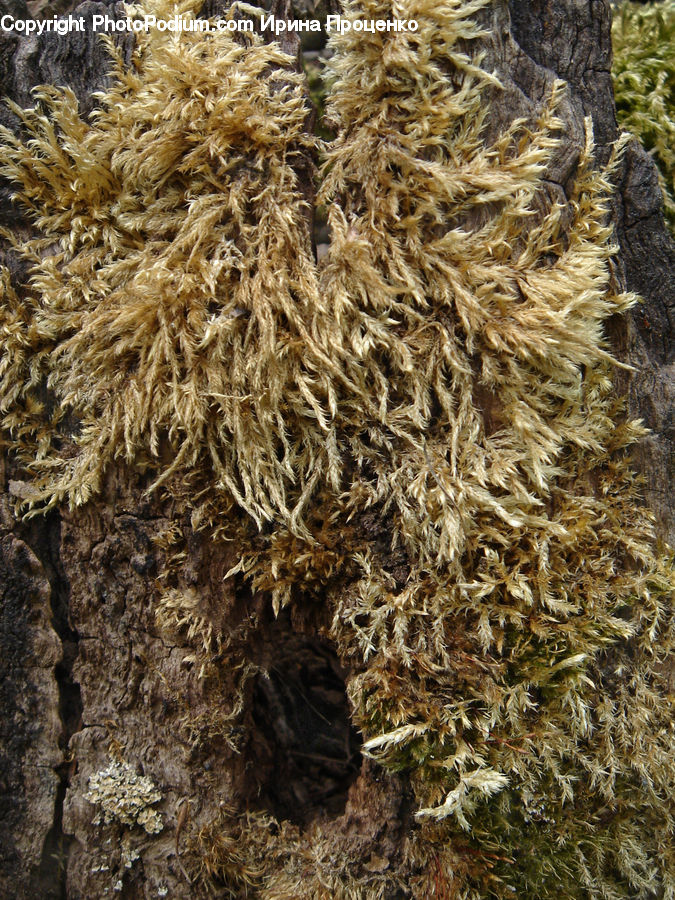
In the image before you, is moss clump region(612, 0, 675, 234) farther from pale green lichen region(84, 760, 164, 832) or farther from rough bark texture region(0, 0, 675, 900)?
pale green lichen region(84, 760, 164, 832)

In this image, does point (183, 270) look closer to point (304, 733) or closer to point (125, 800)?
point (125, 800)

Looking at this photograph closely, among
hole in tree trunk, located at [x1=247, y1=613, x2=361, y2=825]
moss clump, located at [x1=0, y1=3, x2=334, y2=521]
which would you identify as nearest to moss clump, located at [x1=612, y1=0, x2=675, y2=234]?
moss clump, located at [x1=0, y1=3, x2=334, y2=521]

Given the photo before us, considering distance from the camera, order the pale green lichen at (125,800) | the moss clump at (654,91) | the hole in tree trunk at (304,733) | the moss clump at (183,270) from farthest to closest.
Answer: the moss clump at (654,91) < the hole in tree trunk at (304,733) < the pale green lichen at (125,800) < the moss clump at (183,270)

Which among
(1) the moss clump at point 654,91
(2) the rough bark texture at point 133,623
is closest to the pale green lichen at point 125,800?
(2) the rough bark texture at point 133,623

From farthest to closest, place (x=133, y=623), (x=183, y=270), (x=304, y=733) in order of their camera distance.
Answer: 1. (x=304, y=733)
2. (x=133, y=623)
3. (x=183, y=270)

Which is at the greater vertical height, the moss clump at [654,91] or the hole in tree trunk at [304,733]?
the moss clump at [654,91]

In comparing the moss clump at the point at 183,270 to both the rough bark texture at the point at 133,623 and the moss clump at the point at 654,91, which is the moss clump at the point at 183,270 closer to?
the rough bark texture at the point at 133,623

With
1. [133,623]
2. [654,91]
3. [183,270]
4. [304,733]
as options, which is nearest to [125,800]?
[133,623]
